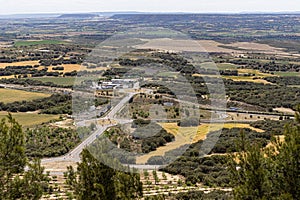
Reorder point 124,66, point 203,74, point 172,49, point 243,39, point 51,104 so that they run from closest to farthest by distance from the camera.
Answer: point 51,104
point 203,74
point 124,66
point 172,49
point 243,39

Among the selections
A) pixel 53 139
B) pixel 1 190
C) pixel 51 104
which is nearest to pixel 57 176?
pixel 53 139

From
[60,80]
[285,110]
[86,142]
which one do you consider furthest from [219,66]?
[86,142]

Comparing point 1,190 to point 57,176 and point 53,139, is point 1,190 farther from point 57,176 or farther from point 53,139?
point 53,139

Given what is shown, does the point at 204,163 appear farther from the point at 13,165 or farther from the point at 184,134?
the point at 13,165

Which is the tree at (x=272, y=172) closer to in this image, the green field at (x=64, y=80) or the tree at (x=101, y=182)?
the tree at (x=101, y=182)

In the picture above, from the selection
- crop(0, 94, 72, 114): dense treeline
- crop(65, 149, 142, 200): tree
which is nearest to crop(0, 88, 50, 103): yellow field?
crop(0, 94, 72, 114): dense treeline
